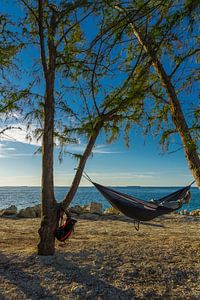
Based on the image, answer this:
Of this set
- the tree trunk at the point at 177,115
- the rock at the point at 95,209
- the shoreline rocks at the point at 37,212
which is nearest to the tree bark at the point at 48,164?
the tree trunk at the point at 177,115

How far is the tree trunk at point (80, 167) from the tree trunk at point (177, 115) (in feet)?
3.62

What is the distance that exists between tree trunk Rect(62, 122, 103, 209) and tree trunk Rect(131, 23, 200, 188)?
110 centimetres

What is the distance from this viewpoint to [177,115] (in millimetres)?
4328

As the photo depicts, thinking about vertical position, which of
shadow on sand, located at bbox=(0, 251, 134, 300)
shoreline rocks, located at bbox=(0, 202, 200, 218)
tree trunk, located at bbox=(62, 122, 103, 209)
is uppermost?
tree trunk, located at bbox=(62, 122, 103, 209)

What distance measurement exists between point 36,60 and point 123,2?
142 cm

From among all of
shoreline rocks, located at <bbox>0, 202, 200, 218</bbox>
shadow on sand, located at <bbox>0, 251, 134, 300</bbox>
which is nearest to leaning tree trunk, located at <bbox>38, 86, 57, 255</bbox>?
shadow on sand, located at <bbox>0, 251, 134, 300</bbox>


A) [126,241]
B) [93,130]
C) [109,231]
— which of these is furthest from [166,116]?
[109,231]

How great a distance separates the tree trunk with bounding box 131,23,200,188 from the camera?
4.11 metres

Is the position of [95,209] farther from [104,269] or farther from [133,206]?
[104,269]

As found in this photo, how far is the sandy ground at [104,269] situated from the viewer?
2.81 m

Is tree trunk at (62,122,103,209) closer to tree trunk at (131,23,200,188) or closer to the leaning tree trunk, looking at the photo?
the leaning tree trunk

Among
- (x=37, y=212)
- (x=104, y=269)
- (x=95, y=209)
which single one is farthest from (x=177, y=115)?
(x=95, y=209)

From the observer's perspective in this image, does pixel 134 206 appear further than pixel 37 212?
No

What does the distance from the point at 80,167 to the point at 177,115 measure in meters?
1.54
